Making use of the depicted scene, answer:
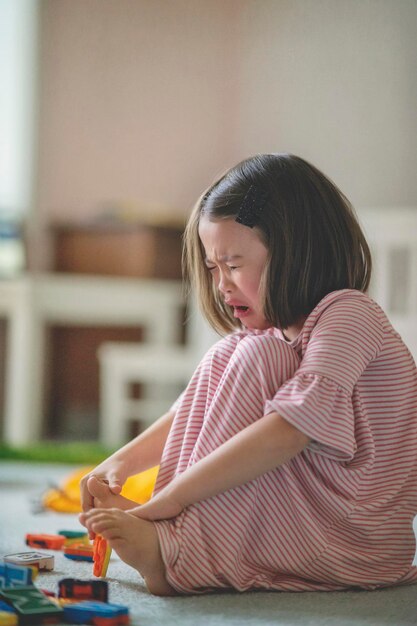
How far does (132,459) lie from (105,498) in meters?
0.09

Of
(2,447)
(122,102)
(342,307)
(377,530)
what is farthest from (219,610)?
(122,102)

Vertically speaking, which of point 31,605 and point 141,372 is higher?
point 31,605

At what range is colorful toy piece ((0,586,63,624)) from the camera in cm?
72

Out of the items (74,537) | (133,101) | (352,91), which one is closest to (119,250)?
(133,101)

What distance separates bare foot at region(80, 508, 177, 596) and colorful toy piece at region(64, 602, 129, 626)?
Result: 0.22 feet

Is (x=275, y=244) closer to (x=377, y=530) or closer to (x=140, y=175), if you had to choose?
(x=377, y=530)

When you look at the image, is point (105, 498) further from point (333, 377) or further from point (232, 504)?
point (333, 377)

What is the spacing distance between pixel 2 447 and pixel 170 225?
3.78 feet

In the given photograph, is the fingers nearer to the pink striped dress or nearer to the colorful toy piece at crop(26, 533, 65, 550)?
the pink striped dress

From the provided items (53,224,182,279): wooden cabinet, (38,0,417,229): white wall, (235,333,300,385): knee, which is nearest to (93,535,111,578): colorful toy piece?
(235,333,300,385): knee

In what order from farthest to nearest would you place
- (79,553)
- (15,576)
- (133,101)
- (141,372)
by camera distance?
1. (133,101)
2. (141,372)
3. (79,553)
4. (15,576)

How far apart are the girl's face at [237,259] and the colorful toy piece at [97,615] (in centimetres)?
38

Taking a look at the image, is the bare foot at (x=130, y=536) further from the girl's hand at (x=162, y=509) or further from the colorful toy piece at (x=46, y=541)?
the colorful toy piece at (x=46, y=541)

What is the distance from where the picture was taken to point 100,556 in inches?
36.3
